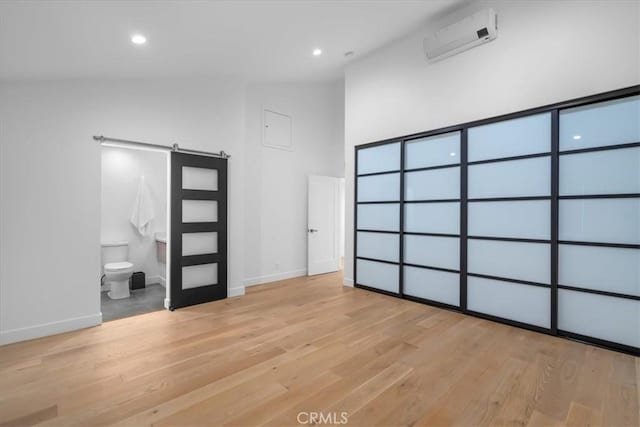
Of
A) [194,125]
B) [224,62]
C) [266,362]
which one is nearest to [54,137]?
[194,125]

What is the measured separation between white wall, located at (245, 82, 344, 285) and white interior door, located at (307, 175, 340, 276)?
142 millimetres

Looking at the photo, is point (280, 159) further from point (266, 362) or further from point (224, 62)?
point (266, 362)

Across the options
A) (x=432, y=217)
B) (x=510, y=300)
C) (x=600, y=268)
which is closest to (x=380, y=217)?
(x=432, y=217)

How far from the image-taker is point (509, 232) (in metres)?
3.27

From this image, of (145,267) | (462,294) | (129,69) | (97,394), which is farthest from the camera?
(145,267)

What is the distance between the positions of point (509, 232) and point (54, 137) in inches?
193

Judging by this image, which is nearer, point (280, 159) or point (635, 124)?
point (635, 124)

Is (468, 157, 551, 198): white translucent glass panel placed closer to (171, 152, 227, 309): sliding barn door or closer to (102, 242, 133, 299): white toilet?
(171, 152, 227, 309): sliding barn door

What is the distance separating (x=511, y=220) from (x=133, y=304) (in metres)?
4.91

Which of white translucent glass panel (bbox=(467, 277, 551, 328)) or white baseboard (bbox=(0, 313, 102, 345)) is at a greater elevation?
white translucent glass panel (bbox=(467, 277, 551, 328))

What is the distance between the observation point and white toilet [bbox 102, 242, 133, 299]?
4.24m

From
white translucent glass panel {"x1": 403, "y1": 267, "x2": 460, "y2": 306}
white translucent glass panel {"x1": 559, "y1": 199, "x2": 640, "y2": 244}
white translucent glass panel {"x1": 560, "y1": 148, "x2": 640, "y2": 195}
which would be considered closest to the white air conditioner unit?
white translucent glass panel {"x1": 560, "y1": 148, "x2": 640, "y2": 195}

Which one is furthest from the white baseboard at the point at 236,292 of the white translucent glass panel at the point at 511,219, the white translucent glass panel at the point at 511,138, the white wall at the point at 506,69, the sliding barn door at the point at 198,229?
the white translucent glass panel at the point at 511,138

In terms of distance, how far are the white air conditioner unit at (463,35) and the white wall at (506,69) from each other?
3.5 inches
